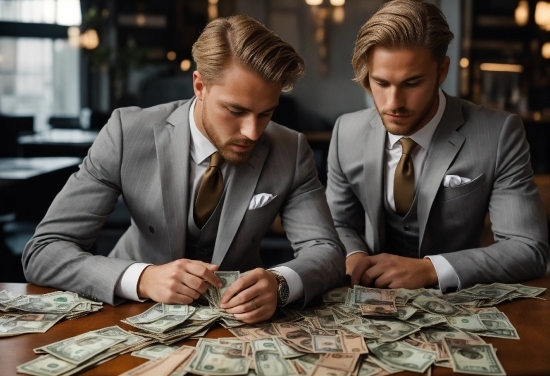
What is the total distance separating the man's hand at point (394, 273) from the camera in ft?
6.61

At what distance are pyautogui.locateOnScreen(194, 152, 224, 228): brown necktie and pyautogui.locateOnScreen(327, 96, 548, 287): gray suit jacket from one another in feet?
1.97

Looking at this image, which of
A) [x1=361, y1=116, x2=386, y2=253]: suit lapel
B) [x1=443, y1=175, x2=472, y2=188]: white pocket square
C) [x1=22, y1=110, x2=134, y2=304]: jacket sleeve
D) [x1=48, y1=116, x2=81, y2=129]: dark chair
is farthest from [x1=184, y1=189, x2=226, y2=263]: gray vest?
[x1=48, y1=116, x2=81, y2=129]: dark chair

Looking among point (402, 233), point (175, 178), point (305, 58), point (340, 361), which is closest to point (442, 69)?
point (402, 233)

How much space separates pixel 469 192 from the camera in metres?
2.35

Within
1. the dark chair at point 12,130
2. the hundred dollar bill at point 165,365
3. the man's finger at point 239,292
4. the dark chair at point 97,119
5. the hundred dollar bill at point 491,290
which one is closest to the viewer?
the hundred dollar bill at point 165,365

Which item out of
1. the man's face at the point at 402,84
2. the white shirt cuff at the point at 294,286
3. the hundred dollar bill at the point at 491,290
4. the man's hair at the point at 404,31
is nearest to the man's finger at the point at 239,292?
the white shirt cuff at the point at 294,286

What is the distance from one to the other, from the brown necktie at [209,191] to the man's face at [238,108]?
0.25 feet

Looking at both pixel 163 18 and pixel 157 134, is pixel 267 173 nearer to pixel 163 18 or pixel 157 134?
pixel 157 134

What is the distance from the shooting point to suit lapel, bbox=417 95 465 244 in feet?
7.69

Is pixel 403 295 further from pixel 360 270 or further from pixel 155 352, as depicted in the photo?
pixel 155 352

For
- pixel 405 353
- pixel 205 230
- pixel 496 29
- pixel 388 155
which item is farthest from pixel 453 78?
pixel 405 353

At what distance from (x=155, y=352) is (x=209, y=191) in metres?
0.82

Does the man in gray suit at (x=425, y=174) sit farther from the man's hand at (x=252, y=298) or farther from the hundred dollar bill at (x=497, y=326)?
the man's hand at (x=252, y=298)

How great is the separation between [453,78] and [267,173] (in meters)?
7.68
